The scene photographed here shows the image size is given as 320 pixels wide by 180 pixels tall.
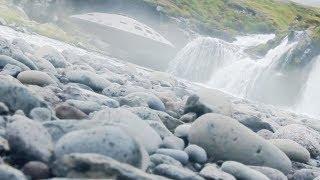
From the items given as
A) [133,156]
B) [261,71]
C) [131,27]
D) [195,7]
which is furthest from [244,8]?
[133,156]

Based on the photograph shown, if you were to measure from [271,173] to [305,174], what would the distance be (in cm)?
101

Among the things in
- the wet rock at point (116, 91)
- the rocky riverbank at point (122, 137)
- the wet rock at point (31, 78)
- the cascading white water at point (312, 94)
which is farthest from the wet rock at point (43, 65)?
the cascading white water at point (312, 94)

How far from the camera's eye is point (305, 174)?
7969mm

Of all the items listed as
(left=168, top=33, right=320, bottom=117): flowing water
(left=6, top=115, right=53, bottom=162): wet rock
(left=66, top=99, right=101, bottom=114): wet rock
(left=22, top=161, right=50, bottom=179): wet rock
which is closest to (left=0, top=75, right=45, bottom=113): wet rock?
(left=66, top=99, right=101, bottom=114): wet rock

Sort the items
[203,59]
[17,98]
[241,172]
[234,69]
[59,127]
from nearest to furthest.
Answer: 1. [59,127]
2. [241,172]
3. [17,98]
4. [234,69]
5. [203,59]

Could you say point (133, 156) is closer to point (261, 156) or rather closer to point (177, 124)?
point (261, 156)

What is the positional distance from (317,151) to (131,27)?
39.9 metres

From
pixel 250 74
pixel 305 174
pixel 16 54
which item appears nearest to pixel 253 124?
pixel 305 174

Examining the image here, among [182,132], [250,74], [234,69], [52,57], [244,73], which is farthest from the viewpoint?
[234,69]

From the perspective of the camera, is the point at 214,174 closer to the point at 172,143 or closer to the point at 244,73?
the point at 172,143

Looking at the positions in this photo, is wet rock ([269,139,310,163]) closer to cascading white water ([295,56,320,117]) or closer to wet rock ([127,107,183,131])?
wet rock ([127,107,183,131])

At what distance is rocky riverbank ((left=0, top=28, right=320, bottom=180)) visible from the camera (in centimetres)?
512

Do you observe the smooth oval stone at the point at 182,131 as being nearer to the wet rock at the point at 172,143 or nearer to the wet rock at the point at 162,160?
the wet rock at the point at 172,143

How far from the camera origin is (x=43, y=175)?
5.01 metres
